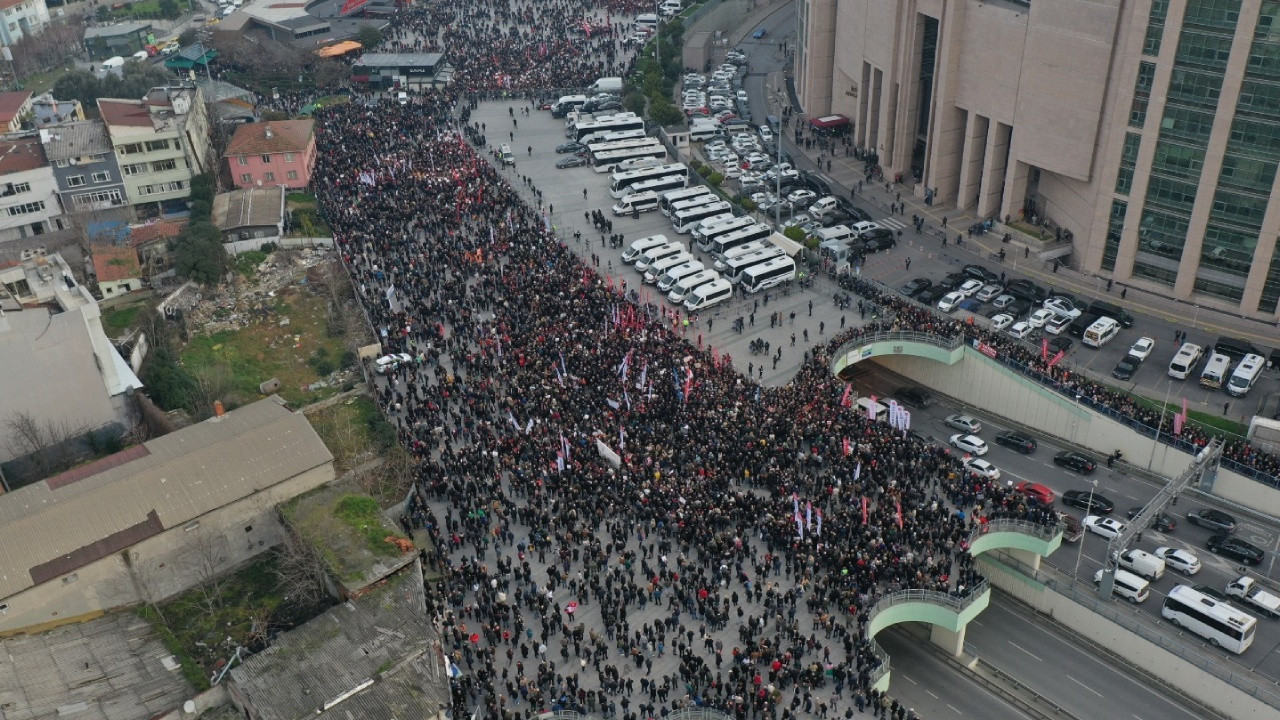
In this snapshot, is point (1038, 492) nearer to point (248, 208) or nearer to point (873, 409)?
point (873, 409)

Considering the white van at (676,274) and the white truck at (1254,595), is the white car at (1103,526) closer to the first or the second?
the white truck at (1254,595)

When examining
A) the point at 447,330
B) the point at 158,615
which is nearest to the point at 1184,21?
the point at 447,330

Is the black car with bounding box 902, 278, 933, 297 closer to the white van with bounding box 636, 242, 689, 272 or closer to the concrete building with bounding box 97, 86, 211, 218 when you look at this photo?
the white van with bounding box 636, 242, 689, 272

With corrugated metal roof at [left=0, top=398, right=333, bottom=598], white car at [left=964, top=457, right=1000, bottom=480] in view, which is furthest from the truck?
corrugated metal roof at [left=0, top=398, right=333, bottom=598]

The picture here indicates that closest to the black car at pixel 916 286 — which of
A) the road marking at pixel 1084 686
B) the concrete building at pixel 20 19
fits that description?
the road marking at pixel 1084 686

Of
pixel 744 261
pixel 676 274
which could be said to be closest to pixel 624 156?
pixel 676 274

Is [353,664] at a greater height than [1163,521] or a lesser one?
greater
